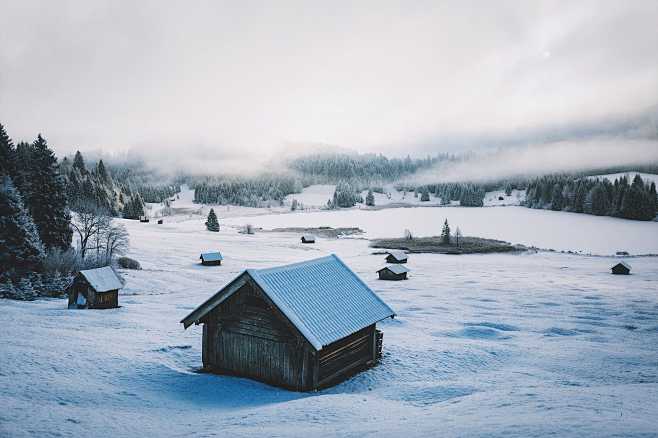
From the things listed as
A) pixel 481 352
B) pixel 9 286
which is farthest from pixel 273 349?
pixel 9 286

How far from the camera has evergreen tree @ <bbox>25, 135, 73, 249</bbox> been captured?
47875 mm

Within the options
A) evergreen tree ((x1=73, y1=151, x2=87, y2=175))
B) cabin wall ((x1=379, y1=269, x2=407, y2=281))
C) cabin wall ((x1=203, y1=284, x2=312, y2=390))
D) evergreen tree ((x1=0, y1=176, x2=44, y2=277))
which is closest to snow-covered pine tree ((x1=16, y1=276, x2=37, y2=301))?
evergreen tree ((x1=0, y1=176, x2=44, y2=277))

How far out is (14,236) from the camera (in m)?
38.9

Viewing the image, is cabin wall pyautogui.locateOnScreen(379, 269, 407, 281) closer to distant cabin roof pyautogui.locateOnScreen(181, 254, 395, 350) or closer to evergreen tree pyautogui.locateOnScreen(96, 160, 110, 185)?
distant cabin roof pyautogui.locateOnScreen(181, 254, 395, 350)

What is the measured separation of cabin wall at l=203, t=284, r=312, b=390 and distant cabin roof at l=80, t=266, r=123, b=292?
1933cm

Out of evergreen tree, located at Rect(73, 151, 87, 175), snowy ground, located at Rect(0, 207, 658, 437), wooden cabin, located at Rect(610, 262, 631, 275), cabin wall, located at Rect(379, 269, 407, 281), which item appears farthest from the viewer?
evergreen tree, located at Rect(73, 151, 87, 175)

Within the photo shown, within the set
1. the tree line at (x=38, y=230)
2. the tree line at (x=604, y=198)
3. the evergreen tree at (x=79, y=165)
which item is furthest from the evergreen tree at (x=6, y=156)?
the tree line at (x=604, y=198)

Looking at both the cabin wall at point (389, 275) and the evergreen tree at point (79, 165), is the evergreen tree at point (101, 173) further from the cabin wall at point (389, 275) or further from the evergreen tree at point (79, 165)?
the cabin wall at point (389, 275)

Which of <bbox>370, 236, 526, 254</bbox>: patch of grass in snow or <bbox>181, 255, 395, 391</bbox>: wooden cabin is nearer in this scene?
<bbox>181, 255, 395, 391</bbox>: wooden cabin

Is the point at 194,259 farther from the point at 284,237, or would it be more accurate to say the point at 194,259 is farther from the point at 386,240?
the point at 386,240

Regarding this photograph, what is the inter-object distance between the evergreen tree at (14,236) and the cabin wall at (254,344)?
30.5 m

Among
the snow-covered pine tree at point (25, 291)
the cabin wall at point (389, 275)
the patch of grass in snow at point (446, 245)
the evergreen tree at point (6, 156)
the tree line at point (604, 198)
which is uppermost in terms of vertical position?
the tree line at point (604, 198)

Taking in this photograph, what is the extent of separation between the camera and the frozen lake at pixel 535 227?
92438 mm

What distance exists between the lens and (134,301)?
38219 mm
